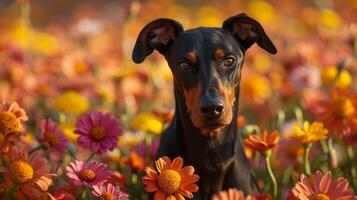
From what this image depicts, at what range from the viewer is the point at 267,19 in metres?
8.27

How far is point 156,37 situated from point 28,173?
32.7 inches

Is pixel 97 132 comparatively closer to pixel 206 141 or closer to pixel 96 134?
pixel 96 134

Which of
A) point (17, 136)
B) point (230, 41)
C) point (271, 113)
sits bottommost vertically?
point (271, 113)

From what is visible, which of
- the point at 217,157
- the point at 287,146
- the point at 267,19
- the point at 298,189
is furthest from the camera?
the point at 267,19

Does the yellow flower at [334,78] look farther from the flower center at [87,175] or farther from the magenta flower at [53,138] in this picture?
the flower center at [87,175]

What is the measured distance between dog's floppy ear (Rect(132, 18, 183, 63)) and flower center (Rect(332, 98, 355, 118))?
795mm

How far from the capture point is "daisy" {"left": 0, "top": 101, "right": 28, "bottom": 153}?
3.01 m

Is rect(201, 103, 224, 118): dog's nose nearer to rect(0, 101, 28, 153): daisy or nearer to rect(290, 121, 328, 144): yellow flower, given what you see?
rect(290, 121, 328, 144): yellow flower

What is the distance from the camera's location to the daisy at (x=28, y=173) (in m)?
2.80

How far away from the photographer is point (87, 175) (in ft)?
9.14

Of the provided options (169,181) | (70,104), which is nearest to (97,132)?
(169,181)

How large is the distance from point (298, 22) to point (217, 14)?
0.93 meters

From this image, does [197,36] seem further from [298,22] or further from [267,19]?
[298,22]

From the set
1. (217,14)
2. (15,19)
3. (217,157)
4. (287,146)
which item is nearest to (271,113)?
(287,146)
